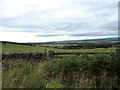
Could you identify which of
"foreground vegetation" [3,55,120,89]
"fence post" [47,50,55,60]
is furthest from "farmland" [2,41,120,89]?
"fence post" [47,50,55,60]

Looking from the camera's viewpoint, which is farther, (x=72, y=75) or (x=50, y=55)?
(x=50, y=55)

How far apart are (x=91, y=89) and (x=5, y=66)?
117 inches

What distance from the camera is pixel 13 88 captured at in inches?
296

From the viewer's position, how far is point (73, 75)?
8.29 m

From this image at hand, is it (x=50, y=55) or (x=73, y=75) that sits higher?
(x=50, y=55)

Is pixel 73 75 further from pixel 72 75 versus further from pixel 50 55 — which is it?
pixel 50 55

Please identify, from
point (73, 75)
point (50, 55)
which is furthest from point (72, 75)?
point (50, 55)

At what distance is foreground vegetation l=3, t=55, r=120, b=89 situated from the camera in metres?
7.76

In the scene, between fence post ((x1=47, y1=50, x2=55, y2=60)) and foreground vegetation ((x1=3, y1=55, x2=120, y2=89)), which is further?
fence post ((x1=47, y1=50, x2=55, y2=60))

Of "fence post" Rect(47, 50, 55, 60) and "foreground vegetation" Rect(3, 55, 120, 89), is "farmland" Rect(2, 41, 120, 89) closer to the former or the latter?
"foreground vegetation" Rect(3, 55, 120, 89)

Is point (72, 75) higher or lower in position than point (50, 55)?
lower

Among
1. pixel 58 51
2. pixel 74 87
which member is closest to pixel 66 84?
pixel 74 87

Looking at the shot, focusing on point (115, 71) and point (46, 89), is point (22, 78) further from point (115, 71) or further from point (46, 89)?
point (115, 71)

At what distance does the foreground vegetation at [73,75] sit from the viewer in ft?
25.4
